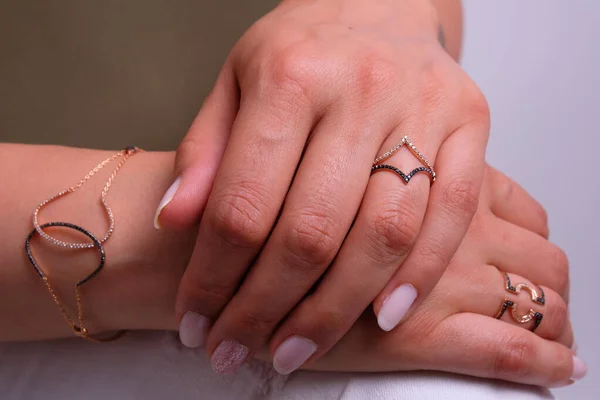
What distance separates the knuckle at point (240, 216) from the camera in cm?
49

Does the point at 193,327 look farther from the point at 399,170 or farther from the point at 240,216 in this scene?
the point at 399,170

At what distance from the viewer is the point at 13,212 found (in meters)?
0.64

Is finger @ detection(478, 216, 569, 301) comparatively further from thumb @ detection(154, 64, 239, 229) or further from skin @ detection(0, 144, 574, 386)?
thumb @ detection(154, 64, 239, 229)

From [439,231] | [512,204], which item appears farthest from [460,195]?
[512,204]

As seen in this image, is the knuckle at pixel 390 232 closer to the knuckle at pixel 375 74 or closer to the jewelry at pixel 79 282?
the knuckle at pixel 375 74

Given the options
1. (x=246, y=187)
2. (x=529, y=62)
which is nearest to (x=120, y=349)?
(x=246, y=187)

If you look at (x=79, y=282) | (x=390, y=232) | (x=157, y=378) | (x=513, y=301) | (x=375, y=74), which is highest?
(x=375, y=74)

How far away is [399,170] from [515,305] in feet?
0.88

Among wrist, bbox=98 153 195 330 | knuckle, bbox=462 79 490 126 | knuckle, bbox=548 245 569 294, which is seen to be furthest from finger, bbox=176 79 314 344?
knuckle, bbox=548 245 569 294

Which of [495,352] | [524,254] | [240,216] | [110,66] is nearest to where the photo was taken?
[240,216]

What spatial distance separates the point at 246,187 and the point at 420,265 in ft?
0.63

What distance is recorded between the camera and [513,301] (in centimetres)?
68

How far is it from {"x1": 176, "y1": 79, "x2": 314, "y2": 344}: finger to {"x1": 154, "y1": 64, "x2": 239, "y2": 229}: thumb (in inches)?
1.0

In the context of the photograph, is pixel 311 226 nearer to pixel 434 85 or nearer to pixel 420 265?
pixel 420 265
